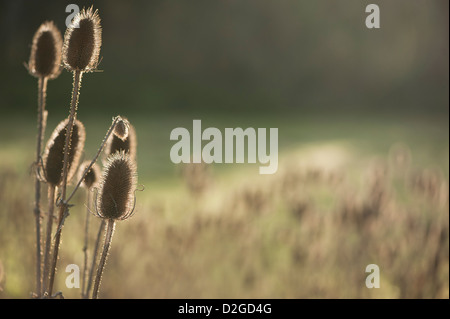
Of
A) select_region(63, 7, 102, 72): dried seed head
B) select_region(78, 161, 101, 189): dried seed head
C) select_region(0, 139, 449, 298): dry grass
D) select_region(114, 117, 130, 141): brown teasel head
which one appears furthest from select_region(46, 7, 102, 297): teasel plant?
select_region(0, 139, 449, 298): dry grass

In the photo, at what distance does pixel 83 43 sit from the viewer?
56.1 inches

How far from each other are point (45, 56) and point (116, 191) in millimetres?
564

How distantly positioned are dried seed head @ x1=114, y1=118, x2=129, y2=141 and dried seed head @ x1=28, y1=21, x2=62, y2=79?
1.18 feet

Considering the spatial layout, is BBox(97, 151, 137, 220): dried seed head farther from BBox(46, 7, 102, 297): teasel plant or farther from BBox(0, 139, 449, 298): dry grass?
BBox(0, 139, 449, 298): dry grass

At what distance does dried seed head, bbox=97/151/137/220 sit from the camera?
4.54ft

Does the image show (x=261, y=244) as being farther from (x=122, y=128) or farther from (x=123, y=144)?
(x=122, y=128)

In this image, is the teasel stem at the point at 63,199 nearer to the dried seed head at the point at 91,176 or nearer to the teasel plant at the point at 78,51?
the teasel plant at the point at 78,51

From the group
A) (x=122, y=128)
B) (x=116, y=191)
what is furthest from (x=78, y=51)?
(x=116, y=191)

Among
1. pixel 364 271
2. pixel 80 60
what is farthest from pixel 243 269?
pixel 80 60

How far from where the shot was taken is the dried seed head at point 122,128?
56.3 inches

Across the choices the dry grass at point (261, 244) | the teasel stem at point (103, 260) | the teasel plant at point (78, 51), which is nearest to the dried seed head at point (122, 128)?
the teasel plant at point (78, 51)

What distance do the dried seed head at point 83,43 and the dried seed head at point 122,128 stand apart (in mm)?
179
